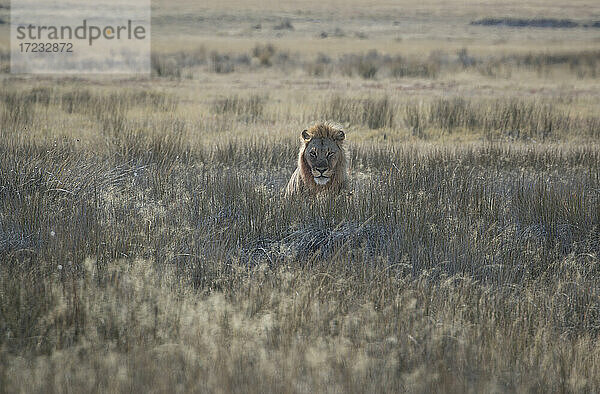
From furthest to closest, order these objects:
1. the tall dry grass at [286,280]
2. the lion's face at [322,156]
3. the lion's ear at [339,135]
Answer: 1. the lion's ear at [339,135]
2. the lion's face at [322,156]
3. the tall dry grass at [286,280]

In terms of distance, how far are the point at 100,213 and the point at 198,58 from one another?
29.2 m

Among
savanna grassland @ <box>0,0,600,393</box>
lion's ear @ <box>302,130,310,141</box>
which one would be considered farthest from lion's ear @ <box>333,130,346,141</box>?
savanna grassland @ <box>0,0,600,393</box>

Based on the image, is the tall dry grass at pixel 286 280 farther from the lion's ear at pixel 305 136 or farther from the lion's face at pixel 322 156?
the lion's ear at pixel 305 136

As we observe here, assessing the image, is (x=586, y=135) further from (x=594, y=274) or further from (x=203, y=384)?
(x=203, y=384)

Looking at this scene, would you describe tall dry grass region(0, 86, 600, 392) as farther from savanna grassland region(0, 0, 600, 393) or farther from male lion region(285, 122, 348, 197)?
male lion region(285, 122, 348, 197)

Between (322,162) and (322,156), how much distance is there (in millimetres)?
84

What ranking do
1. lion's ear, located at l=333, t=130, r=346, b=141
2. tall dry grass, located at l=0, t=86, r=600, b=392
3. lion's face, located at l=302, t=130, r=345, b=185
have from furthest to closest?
lion's ear, located at l=333, t=130, r=346, b=141, lion's face, located at l=302, t=130, r=345, b=185, tall dry grass, located at l=0, t=86, r=600, b=392

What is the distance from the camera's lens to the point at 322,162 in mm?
7633

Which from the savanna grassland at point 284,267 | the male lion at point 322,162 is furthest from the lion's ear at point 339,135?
the savanna grassland at point 284,267

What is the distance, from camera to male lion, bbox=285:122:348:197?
7699mm

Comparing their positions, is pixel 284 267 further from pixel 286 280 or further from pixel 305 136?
pixel 305 136

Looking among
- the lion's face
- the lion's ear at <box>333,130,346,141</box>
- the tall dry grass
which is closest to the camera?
the tall dry grass

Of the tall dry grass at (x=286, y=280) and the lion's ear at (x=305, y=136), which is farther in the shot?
the lion's ear at (x=305, y=136)

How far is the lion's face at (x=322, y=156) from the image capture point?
7.66m
